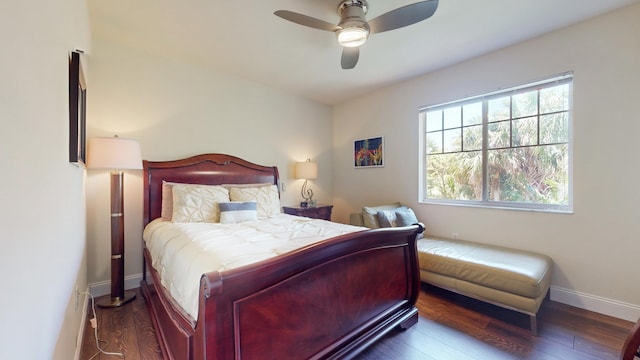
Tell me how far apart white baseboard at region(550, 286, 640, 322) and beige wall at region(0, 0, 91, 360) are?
3621mm

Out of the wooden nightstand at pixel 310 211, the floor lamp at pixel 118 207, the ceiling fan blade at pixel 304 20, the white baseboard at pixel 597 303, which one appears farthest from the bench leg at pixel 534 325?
the floor lamp at pixel 118 207

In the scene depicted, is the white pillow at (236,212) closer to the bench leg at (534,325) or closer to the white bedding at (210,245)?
the white bedding at (210,245)

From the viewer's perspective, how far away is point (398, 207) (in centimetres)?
344

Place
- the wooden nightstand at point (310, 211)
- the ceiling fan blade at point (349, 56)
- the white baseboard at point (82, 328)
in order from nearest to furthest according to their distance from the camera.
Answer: the white baseboard at point (82, 328) < the ceiling fan blade at point (349, 56) < the wooden nightstand at point (310, 211)

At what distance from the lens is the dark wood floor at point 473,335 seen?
178 cm

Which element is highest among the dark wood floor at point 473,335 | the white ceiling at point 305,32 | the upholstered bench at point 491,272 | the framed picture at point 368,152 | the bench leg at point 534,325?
the white ceiling at point 305,32

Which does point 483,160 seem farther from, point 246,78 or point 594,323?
point 246,78

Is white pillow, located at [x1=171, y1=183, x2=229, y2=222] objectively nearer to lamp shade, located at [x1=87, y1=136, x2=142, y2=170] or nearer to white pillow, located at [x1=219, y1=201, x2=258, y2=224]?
white pillow, located at [x1=219, y1=201, x2=258, y2=224]

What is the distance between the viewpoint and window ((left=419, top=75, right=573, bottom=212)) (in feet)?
8.49

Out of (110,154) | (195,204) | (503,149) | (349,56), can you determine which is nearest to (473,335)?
(503,149)

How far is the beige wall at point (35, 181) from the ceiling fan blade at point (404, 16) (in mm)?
1847

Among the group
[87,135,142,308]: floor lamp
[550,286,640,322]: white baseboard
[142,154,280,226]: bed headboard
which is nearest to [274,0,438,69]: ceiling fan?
[87,135,142,308]: floor lamp

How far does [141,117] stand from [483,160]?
3939mm

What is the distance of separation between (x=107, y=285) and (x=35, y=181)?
2.38 meters
